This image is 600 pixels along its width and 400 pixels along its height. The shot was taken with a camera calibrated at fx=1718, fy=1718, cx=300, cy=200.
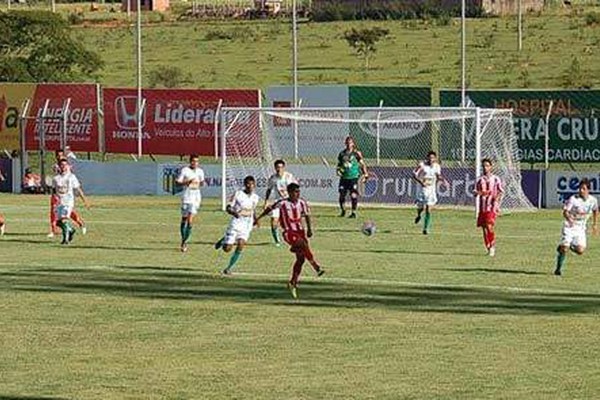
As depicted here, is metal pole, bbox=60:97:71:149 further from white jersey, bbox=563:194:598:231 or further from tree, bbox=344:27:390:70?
white jersey, bbox=563:194:598:231

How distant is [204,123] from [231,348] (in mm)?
35807

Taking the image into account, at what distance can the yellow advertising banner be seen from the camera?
63.7m

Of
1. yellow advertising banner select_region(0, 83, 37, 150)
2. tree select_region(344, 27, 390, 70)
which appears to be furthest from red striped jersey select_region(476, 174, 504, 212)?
tree select_region(344, 27, 390, 70)

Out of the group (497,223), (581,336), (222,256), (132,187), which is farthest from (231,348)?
(132,187)

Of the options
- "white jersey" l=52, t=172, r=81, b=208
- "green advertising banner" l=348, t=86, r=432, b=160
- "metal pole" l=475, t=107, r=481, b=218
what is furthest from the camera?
"green advertising banner" l=348, t=86, r=432, b=160

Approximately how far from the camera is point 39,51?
256ft

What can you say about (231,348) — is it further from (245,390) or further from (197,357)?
(245,390)

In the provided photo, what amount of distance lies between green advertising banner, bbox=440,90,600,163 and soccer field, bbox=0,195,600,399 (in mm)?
11346

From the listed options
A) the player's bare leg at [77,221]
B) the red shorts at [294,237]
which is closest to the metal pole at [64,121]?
the player's bare leg at [77,221]

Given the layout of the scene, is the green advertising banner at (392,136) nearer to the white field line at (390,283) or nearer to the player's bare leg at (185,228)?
the player's bare leg at (185,228)

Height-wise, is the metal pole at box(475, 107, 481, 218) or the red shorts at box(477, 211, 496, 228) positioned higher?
the metal pole at box(475, 107, 481, 218)

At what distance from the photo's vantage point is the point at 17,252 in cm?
3800

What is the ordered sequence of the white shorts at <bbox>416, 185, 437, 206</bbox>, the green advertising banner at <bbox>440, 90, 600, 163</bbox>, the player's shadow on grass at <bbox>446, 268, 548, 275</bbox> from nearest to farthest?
the player's shadow on grass at <bbox>446, 268, 548, 275</bbox>
the white shorts at <bbox>416, 185, 437, 206</bbox>
the green advertising banner at <bbox>440, 90, 600, 163</bbox>

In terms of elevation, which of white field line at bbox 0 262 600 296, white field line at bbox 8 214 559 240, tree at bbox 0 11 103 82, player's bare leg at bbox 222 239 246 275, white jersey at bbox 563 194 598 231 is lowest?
white field line at bbox 8 214 559 240
